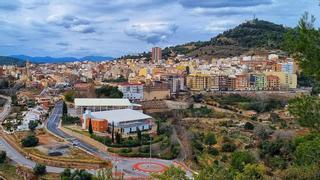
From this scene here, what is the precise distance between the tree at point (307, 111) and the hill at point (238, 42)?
55.4 metres

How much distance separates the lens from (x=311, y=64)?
481 cm

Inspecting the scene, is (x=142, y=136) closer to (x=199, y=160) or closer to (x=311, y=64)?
(x=199, y=160)

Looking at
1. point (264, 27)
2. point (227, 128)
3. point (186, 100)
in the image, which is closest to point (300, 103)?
point (227, 128)

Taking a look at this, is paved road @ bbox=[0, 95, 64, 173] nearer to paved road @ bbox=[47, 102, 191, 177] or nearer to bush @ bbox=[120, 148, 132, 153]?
paved road @ bbox=[47, 102, 191, 177]

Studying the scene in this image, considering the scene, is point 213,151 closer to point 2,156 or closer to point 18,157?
point 18,157

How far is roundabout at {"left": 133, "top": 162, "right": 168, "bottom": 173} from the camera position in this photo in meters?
18.6

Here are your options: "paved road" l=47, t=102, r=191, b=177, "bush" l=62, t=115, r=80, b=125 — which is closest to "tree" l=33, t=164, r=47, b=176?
"paved road" l=47, t=102, r=191, b=177

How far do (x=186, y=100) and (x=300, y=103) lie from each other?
3221 cm

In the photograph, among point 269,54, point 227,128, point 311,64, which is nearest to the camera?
point 311,64

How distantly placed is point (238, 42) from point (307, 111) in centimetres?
6442

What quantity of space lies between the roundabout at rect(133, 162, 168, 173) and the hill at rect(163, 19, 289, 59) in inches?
1699

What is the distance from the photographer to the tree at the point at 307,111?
496cm

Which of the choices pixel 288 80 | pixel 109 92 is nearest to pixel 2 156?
pixel 109 92

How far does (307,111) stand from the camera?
16.5 ft
